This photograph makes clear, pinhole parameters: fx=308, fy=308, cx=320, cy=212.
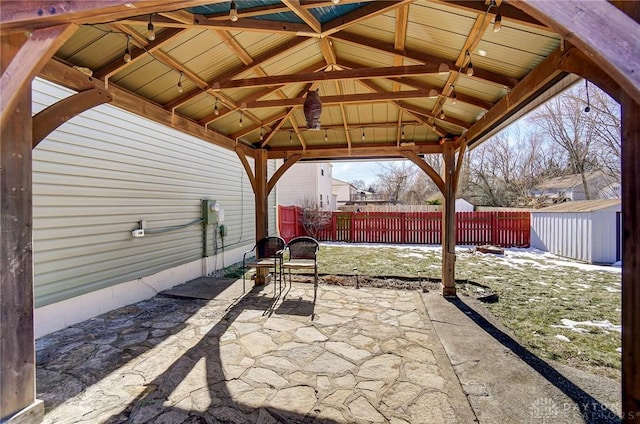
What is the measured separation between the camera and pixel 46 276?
136 inches

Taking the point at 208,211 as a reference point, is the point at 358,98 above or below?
above

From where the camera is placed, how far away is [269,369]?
273 cm

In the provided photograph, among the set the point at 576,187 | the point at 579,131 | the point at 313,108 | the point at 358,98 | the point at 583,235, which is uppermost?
the point at 579,131

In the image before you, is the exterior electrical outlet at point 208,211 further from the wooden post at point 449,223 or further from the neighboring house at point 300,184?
the neighboring house at point 300,184

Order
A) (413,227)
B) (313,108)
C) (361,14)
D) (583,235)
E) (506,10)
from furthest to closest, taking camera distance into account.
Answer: (413,227) → (583,235) → (313,108) → (361,14) → (506,10)

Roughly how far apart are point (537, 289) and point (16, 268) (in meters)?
6.43

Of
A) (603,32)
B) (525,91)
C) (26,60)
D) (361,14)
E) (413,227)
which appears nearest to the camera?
(603,32)

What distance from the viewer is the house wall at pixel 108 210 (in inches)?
136

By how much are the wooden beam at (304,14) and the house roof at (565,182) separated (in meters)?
19.1

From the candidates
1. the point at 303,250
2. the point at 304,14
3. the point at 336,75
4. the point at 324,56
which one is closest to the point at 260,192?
the point at 303,250

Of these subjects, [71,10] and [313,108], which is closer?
[71,10]

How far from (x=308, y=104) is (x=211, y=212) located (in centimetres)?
408

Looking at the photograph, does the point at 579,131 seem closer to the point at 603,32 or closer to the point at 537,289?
the point at 537,289

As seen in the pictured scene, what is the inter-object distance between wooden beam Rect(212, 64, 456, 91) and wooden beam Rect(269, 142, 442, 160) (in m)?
2.46
